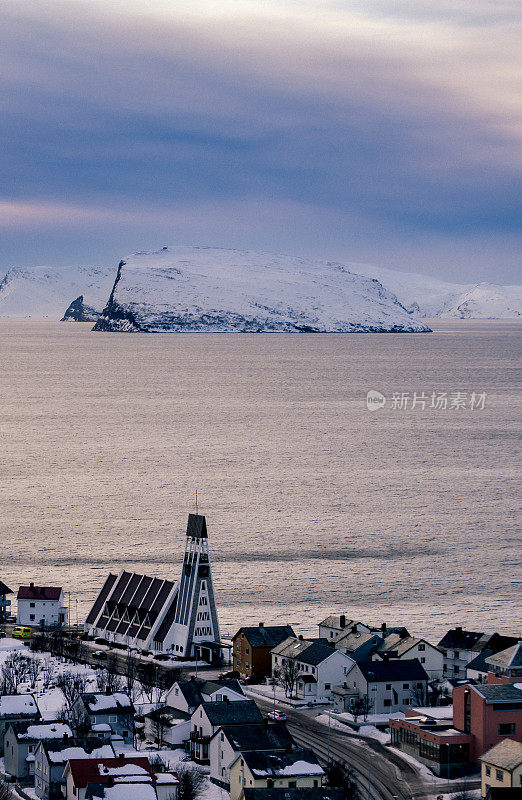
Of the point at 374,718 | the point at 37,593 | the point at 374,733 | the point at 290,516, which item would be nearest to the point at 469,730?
the point at 374,733

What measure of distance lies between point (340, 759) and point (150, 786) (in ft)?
30.6

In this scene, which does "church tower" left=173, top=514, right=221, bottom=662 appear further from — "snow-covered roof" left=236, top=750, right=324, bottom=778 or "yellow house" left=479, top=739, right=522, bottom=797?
"yellow house" left=479, top=739, right=522, bottom=797

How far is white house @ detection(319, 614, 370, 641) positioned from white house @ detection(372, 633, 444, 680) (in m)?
3.21

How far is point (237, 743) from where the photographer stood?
49.3 meters

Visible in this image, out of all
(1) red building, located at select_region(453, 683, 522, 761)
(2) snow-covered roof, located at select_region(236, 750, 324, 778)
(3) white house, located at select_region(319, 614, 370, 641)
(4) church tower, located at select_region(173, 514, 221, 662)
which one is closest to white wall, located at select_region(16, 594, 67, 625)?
(4) church tower, located at select_region(173, 514, 221, 662)

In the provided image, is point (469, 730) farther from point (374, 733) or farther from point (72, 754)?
point (72, 754)

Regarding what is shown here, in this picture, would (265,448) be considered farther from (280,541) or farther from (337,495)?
(280,541)

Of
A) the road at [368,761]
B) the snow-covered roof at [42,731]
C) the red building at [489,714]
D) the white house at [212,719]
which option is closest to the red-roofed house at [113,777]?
the snow-covered roof at [42,731]

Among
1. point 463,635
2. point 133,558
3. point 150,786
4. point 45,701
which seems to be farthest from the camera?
point 133,558

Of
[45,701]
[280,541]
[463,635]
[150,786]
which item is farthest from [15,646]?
[280,541]

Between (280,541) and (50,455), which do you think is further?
(50,455)

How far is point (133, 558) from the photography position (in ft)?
314

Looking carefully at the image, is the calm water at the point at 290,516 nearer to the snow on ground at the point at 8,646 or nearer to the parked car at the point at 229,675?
the snow on ground at the point at 8,646

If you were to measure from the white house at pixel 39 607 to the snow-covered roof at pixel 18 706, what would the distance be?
20.7 metres
